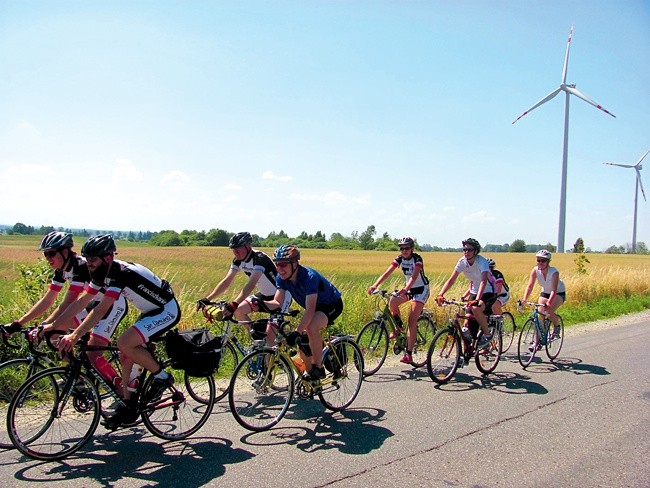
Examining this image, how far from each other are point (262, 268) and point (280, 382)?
1704 mm

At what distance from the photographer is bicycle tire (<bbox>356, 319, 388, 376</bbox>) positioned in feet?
26.3

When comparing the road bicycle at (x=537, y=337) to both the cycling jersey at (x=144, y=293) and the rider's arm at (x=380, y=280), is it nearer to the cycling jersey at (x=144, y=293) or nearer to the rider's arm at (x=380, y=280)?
the rider's arm at (x=380, y=280)

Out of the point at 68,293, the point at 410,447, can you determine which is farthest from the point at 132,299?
the point at 410,447

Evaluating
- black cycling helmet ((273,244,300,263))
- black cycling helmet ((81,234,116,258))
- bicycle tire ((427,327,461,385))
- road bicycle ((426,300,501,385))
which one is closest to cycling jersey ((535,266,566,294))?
road bicycle ((426,300,501,385))

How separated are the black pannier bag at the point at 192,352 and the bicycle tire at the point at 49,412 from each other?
748mm

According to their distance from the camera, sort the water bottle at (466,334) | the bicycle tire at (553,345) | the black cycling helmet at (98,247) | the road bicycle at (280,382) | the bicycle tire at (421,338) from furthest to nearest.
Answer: the bicycle tire at (553,345)
the bicycle tire at (421,338)
the water bottle at (466,334)
the road bicycle at (280,382)
the black cycling helmet at (98,247)

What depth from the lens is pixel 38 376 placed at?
429 cm

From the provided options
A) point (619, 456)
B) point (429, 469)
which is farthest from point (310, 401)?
point (619, 456)

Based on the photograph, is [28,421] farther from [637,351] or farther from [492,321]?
[637,351]

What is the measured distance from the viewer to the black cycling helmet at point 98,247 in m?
4.55

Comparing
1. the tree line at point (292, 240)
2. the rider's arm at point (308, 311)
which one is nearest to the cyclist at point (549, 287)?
the rider's arm at point (308, 311)

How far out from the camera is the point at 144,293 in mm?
4852

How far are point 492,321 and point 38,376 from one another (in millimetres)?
6541

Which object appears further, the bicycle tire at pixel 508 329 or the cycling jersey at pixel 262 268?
the bicycle tire at pixel 508 329
